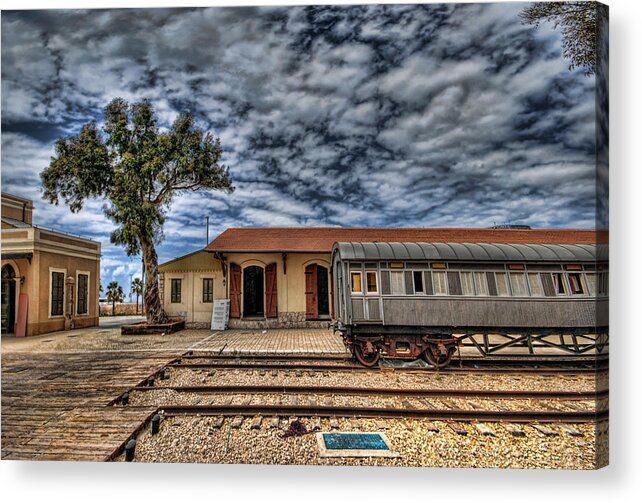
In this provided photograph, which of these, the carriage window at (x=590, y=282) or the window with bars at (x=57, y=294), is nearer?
the carriage window at (x=590, y=282)

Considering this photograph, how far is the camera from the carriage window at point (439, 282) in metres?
5.61

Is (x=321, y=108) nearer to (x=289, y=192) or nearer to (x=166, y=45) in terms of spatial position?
(x=289, y=192)

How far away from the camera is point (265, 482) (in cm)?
383

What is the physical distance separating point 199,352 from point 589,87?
26.0ft

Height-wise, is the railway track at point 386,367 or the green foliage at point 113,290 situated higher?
the green foliage at point 113,290

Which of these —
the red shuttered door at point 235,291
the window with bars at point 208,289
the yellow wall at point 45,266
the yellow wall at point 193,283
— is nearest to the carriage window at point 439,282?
the yellow wall at point 45,266

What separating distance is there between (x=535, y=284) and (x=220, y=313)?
28.9ft

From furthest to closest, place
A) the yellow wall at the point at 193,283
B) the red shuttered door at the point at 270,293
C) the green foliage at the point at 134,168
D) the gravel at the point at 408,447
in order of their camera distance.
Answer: the yellow wall at the point at 193,283 → the red shuttered door at the point at 270,293 → the green foliage at the point at 134,168 → the gravel at the point at 408,447

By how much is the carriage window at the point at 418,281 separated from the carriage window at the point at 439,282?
0.65 ft

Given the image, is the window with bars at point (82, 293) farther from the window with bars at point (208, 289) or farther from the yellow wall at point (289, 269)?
the yellow wall at point (289, 269)

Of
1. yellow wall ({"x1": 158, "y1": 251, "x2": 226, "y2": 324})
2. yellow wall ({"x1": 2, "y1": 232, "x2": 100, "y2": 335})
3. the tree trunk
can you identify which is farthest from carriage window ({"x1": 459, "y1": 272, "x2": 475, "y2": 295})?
the tree trunk

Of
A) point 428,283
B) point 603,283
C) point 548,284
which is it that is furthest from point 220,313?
point 603,283

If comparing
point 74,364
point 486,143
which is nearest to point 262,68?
point 486,143

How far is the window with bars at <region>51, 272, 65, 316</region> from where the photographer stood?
29.3 feet
